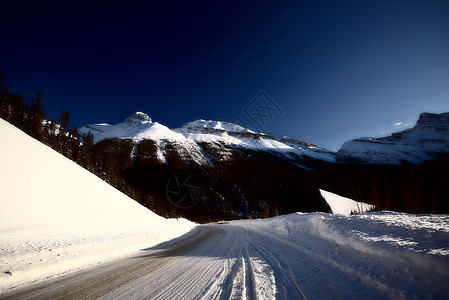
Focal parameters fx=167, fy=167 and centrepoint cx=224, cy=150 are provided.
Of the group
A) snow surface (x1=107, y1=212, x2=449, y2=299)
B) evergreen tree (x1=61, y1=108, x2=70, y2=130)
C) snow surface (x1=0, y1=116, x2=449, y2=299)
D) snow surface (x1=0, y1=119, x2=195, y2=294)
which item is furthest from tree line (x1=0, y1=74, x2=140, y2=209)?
snow surface (x1=107, y1=212, x2=449, y2=299)

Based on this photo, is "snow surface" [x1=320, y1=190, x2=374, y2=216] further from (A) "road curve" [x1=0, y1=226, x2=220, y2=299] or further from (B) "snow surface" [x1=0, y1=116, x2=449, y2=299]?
(A) "road curve" [x1=0, y1=226, x2=220, y2=299]

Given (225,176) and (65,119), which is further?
(225,176)

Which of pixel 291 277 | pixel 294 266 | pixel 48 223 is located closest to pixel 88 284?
pixel 291 277

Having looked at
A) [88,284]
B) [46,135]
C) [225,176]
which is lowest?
[88,284]

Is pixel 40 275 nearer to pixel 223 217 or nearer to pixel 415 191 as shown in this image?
pixel 415 191

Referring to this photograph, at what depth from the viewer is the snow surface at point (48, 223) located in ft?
11.6

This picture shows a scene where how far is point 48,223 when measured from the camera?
7.38 metres

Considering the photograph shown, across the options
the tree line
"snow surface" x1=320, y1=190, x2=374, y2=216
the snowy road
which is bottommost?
"snow surface" x1=320, y1=190, x2=374, y2=216

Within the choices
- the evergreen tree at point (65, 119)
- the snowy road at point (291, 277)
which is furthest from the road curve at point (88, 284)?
the evergreen tree at point (65, 119)

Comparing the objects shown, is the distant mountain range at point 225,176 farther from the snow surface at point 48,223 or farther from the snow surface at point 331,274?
the snow surface at point 331,274

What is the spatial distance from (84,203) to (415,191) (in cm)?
2290

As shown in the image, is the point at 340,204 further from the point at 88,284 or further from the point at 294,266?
the point at 88,284

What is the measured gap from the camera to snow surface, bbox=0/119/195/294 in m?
3.53

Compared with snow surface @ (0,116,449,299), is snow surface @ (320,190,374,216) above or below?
below
